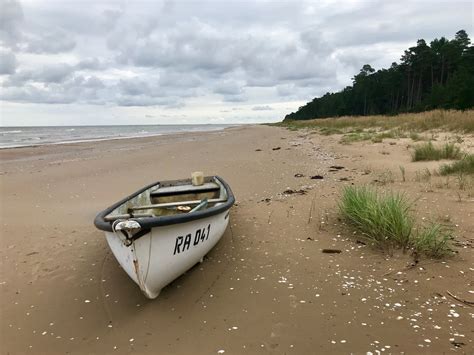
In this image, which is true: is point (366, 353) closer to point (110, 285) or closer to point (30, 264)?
point (110, 285)

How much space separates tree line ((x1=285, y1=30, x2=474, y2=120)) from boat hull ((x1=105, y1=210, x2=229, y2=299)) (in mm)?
39900

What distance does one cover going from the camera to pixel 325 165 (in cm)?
1115

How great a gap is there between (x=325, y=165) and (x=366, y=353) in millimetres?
8622

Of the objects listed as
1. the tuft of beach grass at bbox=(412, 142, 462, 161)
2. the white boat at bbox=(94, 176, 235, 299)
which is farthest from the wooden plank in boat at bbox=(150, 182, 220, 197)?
the tuft of beach grass at bbox=(412, 142, 462, 161)

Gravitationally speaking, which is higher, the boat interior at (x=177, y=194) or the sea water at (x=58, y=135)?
the boat interior at (x=177, y=194)

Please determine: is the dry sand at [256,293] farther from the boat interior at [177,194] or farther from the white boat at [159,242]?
the boat interior at [177,194]

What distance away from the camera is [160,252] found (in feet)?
11.9

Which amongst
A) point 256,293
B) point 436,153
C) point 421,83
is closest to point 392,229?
point 256,293

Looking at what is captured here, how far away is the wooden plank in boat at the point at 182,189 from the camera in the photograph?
22.5 feet

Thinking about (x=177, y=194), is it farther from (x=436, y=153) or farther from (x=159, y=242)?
(x=436, y=153)

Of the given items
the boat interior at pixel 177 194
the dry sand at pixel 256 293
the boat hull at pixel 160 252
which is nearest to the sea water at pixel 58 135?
the boat interior at pixel 177 194

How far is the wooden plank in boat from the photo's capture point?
684cm

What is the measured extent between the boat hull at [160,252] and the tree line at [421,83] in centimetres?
3990

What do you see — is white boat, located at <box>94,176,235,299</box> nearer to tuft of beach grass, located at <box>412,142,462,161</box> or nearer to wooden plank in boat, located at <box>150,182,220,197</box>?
wooden plank in boat, located at <box>150,182,220,197</box>
